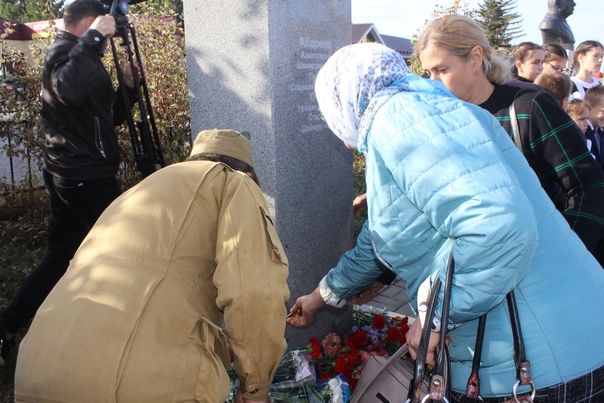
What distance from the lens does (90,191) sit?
346cm

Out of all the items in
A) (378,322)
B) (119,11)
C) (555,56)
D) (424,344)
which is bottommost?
(378,322)

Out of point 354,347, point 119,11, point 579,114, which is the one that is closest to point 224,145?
point 354,347

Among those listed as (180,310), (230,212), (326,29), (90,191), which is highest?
(326,29)

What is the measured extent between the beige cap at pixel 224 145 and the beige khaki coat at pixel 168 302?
0.49ft

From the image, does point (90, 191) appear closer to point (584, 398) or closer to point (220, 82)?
point (220, 82)

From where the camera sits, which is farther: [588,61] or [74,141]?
[588,61]

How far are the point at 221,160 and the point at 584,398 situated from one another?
1.24 meters

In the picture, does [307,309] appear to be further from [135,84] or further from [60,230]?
[135,84]

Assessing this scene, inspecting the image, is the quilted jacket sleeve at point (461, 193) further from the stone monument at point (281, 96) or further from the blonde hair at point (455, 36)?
the stone monument at point (281, 96)

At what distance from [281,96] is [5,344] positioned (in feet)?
7.43

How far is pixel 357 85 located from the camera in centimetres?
→ 158

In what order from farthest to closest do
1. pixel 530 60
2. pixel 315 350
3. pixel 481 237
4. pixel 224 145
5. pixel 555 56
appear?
pixel 555 56, pixel 530 60, pixel 315 350, pixel 224 145, pixel 481 237

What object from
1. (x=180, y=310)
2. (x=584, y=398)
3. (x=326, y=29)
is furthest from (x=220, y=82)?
(x=584, y=398)

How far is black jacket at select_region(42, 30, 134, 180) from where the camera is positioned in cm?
326
